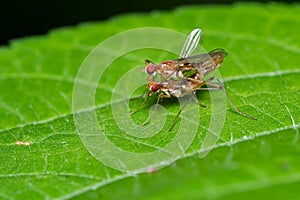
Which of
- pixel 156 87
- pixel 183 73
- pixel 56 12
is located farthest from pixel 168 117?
pixel 56 12

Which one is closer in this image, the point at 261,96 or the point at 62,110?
the point at 261,96

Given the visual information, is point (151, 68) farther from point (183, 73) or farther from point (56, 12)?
point (56, 12)

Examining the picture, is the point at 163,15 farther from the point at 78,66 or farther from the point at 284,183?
the point at 284,183

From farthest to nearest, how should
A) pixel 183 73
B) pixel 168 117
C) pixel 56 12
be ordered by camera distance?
pixel 56 12
pixel 183 73
pixel 168 117

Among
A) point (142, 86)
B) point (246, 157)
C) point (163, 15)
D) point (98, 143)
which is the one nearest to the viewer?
point (246, 157)

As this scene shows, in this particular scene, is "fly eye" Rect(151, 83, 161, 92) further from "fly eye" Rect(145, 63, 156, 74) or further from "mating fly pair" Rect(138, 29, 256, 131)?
"fly eye" Rect(145, 63, 156, 74)

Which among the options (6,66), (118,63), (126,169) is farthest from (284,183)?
(6,66)

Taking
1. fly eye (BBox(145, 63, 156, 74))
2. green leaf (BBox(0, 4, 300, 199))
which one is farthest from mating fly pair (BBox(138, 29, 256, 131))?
green leaf (BBox(0, 4, 300, 199))

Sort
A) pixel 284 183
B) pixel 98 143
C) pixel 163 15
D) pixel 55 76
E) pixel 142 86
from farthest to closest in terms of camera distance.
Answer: pixel 163 15, pixel 55 76, pixel 142 86, pixel 98 143, pixel 284 183
